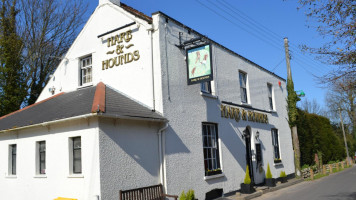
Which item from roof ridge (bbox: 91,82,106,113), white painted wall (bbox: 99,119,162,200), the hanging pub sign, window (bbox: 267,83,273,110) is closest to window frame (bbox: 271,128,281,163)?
window (bbox: 267,83,273,110)

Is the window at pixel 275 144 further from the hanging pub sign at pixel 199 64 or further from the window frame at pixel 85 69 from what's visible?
the window frame at pixel 85 69

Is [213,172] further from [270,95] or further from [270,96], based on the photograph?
[270,95]

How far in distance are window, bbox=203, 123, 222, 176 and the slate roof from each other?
3184mm

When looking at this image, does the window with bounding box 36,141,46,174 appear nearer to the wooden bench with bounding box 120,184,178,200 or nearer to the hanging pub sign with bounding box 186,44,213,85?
the wooden bench with bounding box 120,184,178,200

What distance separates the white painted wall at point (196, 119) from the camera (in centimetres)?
1092

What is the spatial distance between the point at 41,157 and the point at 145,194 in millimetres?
4207

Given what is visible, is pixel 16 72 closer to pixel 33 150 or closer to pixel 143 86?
pixel 33 150

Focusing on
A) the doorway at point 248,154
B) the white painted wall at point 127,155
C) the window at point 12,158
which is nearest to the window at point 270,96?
the doorway at point 248,154

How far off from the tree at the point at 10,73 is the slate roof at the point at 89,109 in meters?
5.68

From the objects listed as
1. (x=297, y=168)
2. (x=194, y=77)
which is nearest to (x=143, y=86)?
(x=194, y=77)

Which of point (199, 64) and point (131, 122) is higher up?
point (199, 64)

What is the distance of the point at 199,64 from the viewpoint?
11078 mm

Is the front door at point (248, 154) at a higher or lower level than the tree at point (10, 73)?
lower

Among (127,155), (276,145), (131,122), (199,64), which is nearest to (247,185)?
(199,64)
